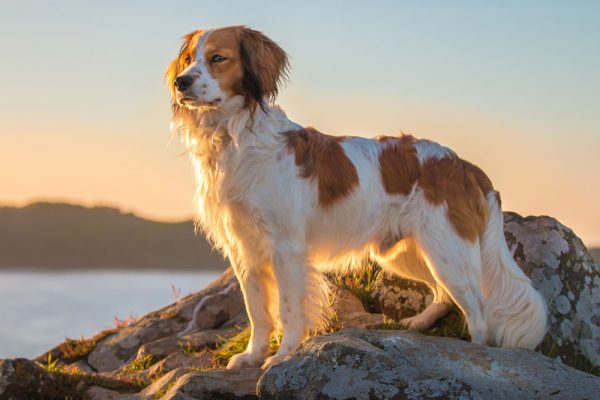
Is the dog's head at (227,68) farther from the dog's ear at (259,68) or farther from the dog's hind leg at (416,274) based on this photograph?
the dog's hind leg at (416,274)

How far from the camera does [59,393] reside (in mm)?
6172

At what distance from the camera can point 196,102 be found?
17.9 feet

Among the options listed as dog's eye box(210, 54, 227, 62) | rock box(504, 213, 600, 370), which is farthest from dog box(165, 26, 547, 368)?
rock box(504, 213, 600, 370)

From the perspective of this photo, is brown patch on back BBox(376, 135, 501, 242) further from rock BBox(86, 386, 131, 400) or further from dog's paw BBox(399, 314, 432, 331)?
rock BBox(86, 386, 131, 400)

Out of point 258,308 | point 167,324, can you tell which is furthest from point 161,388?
point 167,324

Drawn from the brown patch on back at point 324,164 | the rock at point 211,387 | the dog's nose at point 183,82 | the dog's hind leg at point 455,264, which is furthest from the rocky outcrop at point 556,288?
the dog's nose at point 183,82

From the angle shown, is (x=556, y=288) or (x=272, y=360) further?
(x=556, y=288)

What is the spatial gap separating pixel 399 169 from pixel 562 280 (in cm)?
192

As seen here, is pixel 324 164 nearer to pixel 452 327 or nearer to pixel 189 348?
pixel 452 327

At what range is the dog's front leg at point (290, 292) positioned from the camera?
5.78 m

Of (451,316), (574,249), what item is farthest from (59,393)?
(574,249)

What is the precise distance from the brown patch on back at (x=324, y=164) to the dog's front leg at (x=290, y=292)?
42 centimetres

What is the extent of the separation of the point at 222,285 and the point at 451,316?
10.7ft

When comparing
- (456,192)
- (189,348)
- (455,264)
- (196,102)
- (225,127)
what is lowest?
(189,348)
